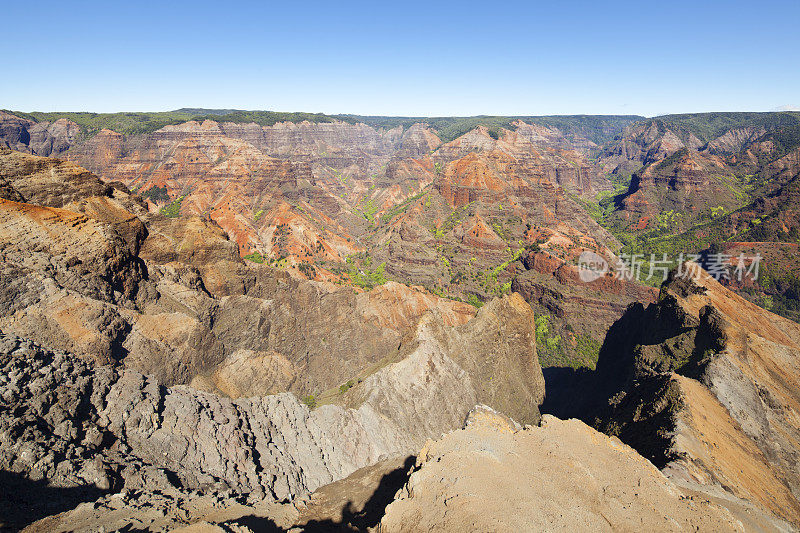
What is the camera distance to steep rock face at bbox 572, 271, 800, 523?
28172 millimetres

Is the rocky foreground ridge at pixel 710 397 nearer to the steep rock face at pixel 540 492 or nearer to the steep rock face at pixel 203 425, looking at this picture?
the steep rock face at pixel 540 492

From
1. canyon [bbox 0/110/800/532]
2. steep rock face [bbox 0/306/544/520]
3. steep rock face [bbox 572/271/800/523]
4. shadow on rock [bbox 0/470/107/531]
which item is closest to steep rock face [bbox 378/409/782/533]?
canyon [bbox 0/110/800/532]

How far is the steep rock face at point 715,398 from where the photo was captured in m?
28.2

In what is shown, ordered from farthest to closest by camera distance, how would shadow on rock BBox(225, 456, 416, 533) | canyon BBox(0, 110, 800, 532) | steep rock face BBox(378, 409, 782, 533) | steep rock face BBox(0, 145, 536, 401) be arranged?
1. steep rock face BBox(0, 145, 536, 401)
2. shadow on rock BBox(225, 456, 416, 533)
3. canyon BBox(0, 110, 800, 532)
4. steep rock face BBox(378, 409, 782, 533)

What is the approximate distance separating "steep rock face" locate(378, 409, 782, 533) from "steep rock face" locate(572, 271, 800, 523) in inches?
211

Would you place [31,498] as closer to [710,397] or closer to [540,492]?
[540,492]

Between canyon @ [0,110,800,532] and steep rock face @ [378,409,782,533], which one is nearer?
steep rock face @ [378,409,782,533]

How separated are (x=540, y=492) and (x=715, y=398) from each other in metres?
29.3

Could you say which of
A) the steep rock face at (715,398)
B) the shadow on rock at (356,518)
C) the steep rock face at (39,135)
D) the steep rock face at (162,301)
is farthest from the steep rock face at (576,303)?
the steep rock face at (39,135)

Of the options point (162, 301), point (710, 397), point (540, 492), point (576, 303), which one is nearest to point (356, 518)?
point (540, 492)

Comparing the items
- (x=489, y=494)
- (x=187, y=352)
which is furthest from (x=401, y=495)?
(x=187, y=352)

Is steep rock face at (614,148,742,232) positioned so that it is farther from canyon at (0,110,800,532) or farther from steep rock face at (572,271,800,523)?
steep rock face at (572,271,800,523)

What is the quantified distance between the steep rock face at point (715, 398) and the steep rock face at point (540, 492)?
535cm

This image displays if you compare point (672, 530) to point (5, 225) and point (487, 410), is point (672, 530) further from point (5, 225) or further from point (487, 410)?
point (5, 225)
